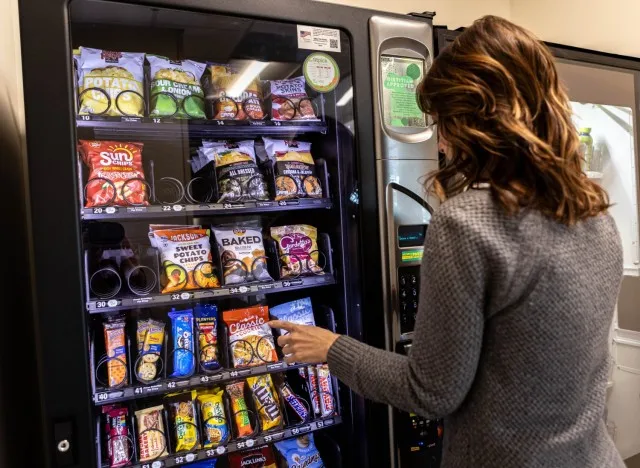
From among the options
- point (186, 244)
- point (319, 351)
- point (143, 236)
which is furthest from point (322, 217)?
point (319, 351)

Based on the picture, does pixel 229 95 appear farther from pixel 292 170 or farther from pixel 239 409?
pixel 239 409

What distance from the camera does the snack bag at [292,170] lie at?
68.0 inches

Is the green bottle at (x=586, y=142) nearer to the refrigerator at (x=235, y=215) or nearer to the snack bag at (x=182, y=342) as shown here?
the refrigerator at (x=235, y=215)

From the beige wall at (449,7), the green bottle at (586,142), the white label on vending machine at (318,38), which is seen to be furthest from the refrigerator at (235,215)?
the green bottle at (586,142)

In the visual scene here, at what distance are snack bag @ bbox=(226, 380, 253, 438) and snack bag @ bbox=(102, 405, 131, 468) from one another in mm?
327

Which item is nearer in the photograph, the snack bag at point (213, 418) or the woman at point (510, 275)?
the woman at point (510, 275)

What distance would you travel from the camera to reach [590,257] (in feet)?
2.94

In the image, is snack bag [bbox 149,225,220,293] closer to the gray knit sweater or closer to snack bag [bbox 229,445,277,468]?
snack bag [bbox 229,445,277,468]

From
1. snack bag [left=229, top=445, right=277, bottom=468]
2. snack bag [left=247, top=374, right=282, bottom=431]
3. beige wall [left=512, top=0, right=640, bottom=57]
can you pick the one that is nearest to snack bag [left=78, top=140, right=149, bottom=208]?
snack bag [left=247, top=374, right=282, bottom=431]

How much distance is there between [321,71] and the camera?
159 cm

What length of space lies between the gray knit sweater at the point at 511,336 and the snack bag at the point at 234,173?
2.91 feet

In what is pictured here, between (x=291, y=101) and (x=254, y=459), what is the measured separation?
48.6 inches

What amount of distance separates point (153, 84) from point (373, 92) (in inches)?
26.7

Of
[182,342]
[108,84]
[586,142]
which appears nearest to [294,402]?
[182,342]
